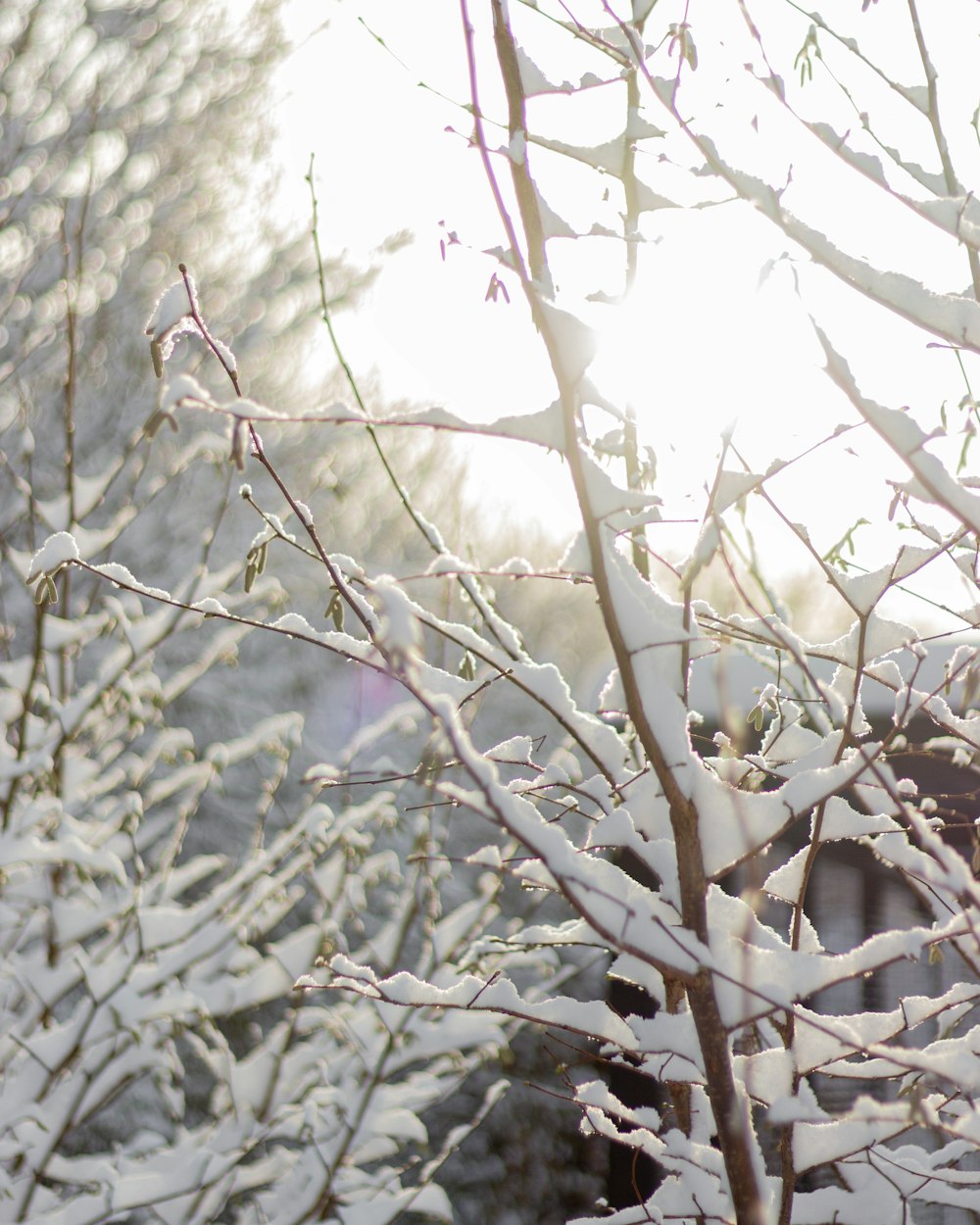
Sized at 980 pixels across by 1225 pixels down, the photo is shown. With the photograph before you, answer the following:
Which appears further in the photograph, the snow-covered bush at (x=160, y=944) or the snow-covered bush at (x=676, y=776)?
the snow-covered bush at (x=160, y=944)

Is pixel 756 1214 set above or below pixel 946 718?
below

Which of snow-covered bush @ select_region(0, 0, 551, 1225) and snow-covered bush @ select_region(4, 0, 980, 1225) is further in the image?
snow-covered bush @ select_region(0, 0, 551, 1225)

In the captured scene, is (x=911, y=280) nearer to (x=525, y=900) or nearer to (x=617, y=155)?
(x=617, y=155)

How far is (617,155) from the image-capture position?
4.91 ft

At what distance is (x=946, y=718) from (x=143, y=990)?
1.93 m

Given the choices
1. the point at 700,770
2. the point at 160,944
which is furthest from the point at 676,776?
the point at 160,944

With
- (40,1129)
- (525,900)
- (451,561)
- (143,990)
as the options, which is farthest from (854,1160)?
(525,900)

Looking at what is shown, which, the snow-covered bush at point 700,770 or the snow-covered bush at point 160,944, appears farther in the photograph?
the snow-covered bush at point 160,944

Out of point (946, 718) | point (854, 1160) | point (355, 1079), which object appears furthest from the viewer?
point (355, 1079)

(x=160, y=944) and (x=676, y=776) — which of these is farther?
(x=160, y=944)

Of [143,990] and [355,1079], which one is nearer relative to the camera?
[143,990]

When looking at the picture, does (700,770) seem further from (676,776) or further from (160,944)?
(160,944)

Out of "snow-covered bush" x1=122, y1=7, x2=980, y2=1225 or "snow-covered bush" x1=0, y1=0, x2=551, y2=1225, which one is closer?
"snow-covered bush" x1=122, y1=7, x2=980, y2=1225

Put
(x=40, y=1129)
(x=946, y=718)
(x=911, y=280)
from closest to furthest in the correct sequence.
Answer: (x=911, y=280) < (x=946, y=718) < (x=40, y=1129)
